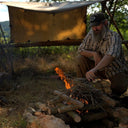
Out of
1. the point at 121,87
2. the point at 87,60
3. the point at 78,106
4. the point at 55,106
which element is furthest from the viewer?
the point at 87,60

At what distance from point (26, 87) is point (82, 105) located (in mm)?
2653

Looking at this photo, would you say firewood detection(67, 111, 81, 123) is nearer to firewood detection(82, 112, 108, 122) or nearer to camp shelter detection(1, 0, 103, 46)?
firewood detection(82, 112, 108, 122)

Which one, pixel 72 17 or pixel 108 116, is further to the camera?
pixel 72 17

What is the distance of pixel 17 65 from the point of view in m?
5.90

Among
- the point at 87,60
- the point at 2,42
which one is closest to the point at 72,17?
the point at 2,42

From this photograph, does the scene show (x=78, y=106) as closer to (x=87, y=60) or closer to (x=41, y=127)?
(x=41, y=127)

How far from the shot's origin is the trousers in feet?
9.32

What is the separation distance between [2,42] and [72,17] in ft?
7.87

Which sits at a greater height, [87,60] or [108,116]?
[87,60]

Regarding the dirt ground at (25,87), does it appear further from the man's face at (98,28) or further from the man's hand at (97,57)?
the man's face at (98,28)

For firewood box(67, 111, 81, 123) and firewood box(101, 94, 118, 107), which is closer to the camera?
firewood box(67, 111, 81, 123)

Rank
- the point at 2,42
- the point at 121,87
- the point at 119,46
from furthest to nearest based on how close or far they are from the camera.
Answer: the point at 2,42 → the point at 121,87 → the point at 119,46

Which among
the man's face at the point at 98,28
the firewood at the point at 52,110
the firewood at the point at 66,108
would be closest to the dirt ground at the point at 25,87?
the firewood at the point at 52,110

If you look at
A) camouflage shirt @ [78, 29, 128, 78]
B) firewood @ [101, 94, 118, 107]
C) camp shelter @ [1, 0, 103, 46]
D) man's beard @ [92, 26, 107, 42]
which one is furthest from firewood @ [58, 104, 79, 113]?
camp shelter @ [1, 0, 103, 46]
